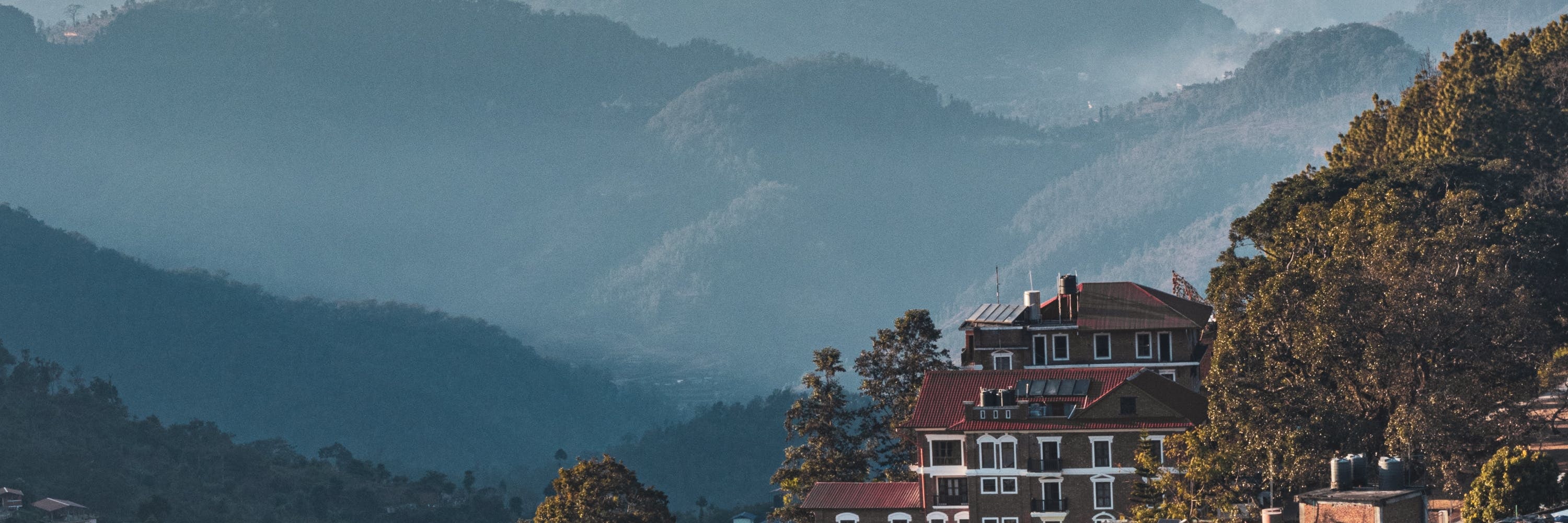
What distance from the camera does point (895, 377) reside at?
279 feet

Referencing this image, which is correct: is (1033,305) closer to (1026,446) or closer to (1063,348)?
(1063,348)

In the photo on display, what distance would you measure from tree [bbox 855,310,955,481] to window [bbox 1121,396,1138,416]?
52.0ft

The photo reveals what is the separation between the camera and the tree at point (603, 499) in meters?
73.3

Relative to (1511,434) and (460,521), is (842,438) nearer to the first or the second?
(1511,434)

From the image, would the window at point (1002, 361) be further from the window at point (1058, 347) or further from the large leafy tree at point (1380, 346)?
the large leafy tree at point (1380, 346)

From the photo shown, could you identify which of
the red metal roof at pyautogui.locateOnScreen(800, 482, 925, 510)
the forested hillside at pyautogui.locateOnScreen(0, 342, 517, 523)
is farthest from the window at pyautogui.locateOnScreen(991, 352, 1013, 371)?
the forested hillside at pyautogui.locateOnScreen(0, 342, 517, 523)

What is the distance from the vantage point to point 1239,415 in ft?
191

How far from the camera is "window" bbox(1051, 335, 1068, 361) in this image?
8275 cm

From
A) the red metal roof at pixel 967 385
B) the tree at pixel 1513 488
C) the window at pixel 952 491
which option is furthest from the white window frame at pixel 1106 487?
the tree at pixel 1513 488

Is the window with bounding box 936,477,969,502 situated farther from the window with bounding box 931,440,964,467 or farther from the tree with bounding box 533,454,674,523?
the tree with bounding box 533,454,674,523

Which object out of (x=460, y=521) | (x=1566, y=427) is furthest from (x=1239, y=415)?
(x=460, y=521)

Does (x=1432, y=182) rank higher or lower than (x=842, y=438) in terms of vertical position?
higher

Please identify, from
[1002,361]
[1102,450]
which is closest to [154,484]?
[1002,361]

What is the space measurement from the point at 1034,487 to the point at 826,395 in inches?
692
